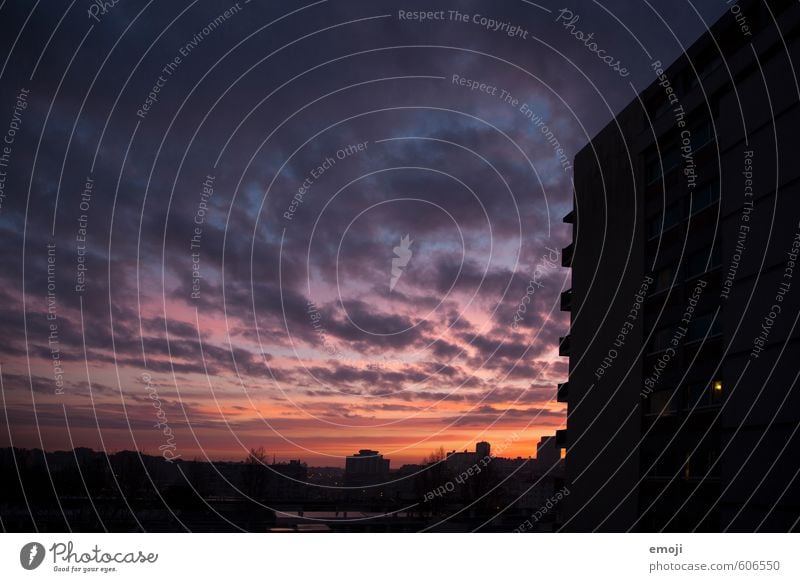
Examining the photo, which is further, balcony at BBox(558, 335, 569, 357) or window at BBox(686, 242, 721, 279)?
balcony at BBox(558, 335, 569, 357)

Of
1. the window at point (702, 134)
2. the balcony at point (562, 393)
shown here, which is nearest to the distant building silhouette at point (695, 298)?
the window at point (702, 134)

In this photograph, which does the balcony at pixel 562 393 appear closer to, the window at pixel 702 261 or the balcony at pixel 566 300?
the balcony at pixel 566 300

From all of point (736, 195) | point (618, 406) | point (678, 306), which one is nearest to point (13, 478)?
point (618, 406)

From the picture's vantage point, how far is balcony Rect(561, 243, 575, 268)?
230 ft

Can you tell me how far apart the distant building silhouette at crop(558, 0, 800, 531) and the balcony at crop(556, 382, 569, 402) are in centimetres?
20

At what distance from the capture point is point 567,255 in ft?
233

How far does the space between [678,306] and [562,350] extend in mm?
20396

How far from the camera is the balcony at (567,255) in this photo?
70.1 metres

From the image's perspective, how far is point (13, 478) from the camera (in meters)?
92.4

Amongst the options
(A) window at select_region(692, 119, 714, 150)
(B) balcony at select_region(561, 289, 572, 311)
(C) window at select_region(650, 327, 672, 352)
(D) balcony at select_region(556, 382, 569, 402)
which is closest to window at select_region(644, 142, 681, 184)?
(A) window at select_region(692, 119, 714, 150)

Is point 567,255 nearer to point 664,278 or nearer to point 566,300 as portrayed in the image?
point 566,300

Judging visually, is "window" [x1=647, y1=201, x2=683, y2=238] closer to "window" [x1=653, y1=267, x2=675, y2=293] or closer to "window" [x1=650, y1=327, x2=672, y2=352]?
Result: "window" [x1=653, y1=267, x2=675, y2=293]
